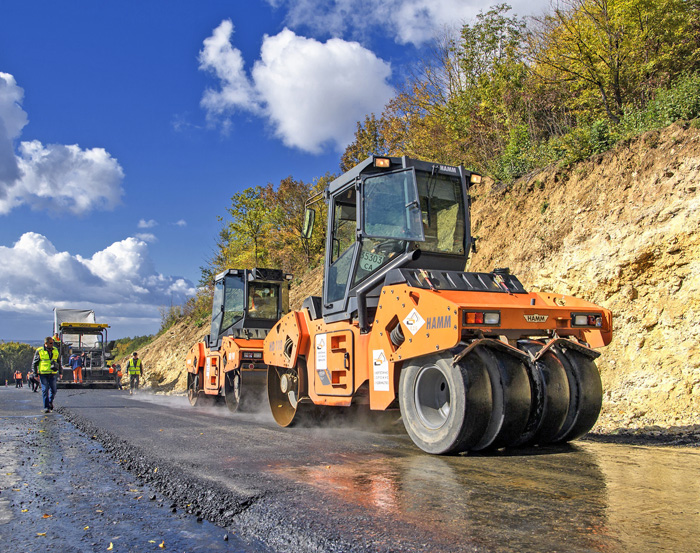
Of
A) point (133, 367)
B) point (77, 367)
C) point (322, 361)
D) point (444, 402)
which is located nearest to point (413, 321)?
point (444, 402)

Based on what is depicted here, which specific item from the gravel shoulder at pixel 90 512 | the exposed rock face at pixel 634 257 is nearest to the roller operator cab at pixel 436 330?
the gravel shoulder at pixel 90 512

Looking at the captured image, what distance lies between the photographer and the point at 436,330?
538cm

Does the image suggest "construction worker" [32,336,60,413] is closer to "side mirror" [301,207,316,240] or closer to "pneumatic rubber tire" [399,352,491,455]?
"side mirror" [301,207,316,240]

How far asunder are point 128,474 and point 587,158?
11.3 m

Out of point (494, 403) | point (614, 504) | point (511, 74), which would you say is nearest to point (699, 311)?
point (494, 403)

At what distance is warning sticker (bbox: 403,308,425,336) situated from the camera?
564cm

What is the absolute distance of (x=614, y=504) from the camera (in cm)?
367

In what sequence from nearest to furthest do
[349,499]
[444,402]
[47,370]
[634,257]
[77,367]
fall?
[349,499] → [444,402] → [634,257] → [47,370] → [77,367]

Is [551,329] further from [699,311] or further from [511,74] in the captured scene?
[511,74]

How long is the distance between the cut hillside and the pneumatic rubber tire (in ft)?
12.9

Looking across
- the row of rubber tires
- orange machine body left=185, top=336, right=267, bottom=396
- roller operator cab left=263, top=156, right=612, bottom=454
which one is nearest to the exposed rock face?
the row of rubber tires

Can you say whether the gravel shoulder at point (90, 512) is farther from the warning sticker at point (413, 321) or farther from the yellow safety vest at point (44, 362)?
the yellow safety vest at point (44, 362)

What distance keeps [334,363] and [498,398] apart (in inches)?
109

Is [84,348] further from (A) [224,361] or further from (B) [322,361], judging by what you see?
(B) [322,361]
